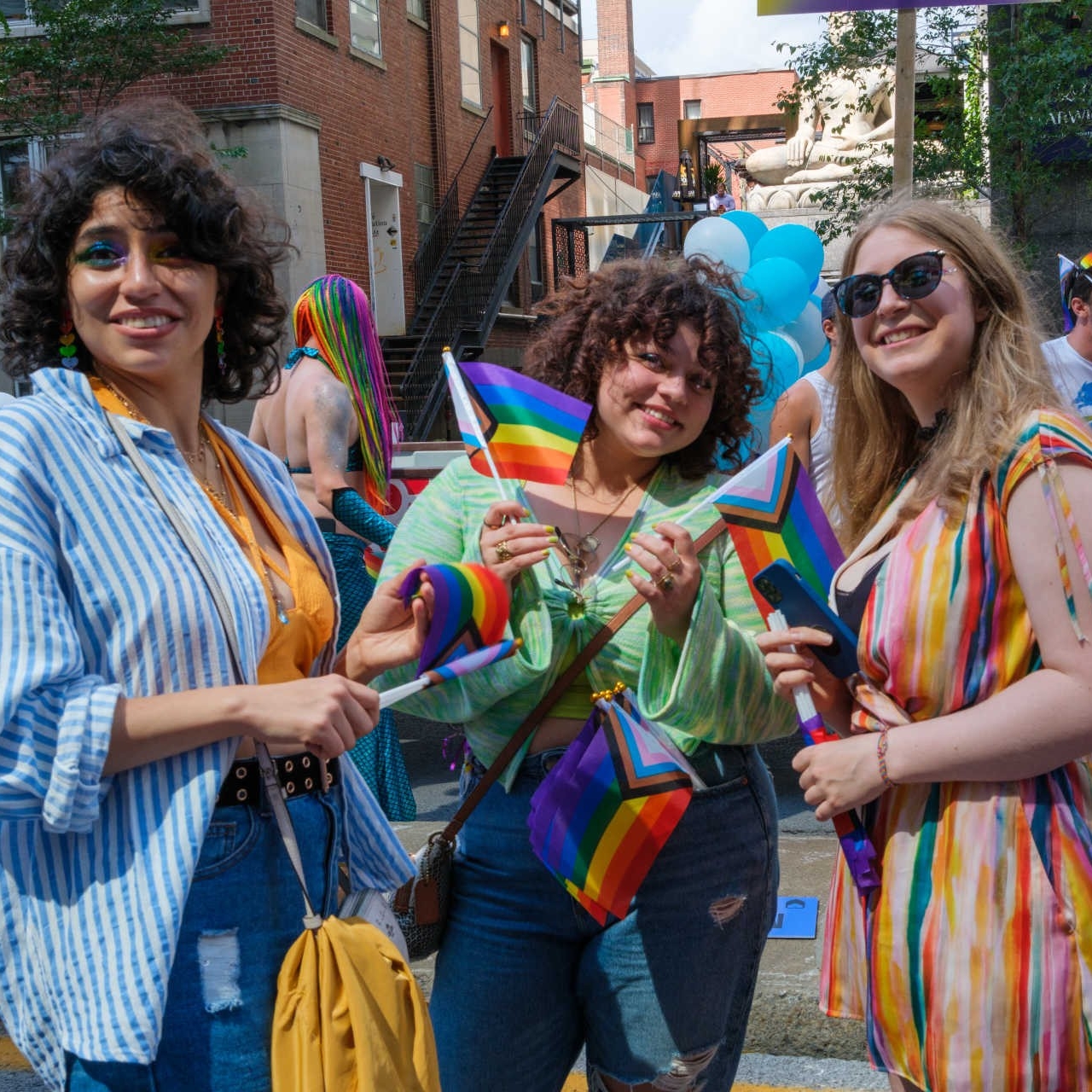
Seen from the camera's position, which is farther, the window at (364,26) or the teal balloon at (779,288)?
the window at (364,26)

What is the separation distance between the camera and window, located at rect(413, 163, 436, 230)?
2178 centimetres

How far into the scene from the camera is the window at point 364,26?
19141 millimetres

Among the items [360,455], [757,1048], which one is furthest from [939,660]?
[360,455]

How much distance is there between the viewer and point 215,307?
1.96m

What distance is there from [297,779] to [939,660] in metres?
0.92

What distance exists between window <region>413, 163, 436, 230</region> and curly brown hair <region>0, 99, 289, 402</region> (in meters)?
20.5

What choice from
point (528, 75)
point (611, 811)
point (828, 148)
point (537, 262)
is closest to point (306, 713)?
point (611, 811)

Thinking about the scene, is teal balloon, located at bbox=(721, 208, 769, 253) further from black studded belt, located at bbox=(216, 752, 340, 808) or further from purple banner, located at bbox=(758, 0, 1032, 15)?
black studded belt, located at bbox=(216, 752, 340, 808)

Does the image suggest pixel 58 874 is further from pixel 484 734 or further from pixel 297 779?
pixel 484 734

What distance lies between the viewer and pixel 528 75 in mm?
27469

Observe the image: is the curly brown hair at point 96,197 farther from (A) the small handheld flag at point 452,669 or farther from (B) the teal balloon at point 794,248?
(B) the teal balloon at point 794,248

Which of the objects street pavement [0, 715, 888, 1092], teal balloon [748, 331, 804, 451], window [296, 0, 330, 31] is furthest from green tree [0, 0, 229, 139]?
street pavement [0, 715, 888, 1092]

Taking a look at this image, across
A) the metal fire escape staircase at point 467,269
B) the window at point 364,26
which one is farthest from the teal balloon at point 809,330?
the window at point 364,26

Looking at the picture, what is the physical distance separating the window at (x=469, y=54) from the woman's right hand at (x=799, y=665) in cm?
2327
